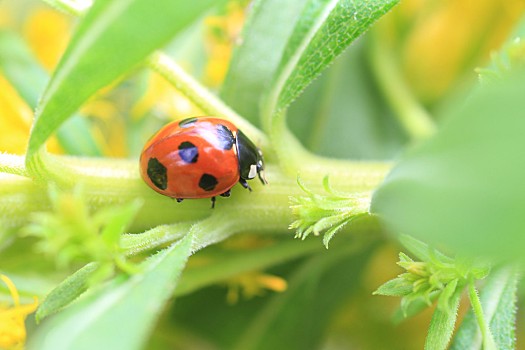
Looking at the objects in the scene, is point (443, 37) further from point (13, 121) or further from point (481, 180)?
point (481, 180)

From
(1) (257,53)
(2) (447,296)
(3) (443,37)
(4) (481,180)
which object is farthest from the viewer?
(3) (443,37)

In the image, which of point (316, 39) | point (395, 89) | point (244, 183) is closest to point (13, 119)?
point (244, 183)

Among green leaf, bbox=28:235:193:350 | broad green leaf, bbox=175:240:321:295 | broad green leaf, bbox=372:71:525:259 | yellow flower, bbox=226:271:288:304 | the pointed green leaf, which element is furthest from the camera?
yellow flower, bbox=226:271:288:304

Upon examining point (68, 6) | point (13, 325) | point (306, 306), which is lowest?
point (306, 306)

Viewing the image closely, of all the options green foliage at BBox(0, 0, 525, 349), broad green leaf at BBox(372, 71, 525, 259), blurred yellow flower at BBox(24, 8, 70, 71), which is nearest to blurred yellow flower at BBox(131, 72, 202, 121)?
green foliage at BBox(0, 0, 525, 349)

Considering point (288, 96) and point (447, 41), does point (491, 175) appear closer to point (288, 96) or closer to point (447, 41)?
point (288, 96)

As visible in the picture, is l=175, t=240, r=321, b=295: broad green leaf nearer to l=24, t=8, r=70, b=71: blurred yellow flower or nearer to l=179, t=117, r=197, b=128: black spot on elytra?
l=179, t=117, r=197, b=128: black spot on elytra
